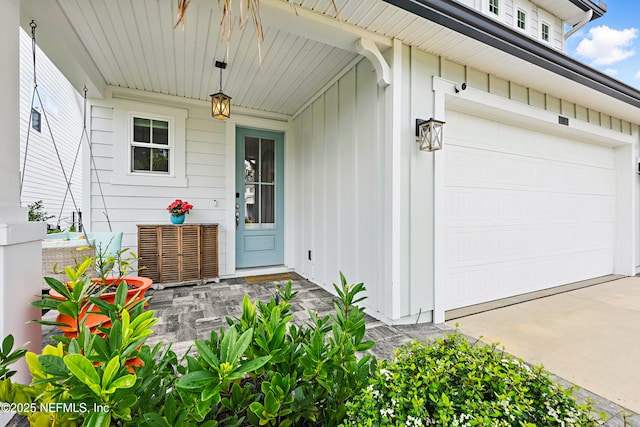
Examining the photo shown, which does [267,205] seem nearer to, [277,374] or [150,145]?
[150,145]

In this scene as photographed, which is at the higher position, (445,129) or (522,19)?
(522,19)

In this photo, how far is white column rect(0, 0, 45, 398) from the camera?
127 cm

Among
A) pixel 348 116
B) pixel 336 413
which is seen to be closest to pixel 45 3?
pixel 348 116

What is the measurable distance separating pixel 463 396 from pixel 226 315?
2.31 meters

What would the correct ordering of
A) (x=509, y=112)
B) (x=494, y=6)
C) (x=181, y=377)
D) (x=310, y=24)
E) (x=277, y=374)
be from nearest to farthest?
(x=181, y=377)
(x=277, y=374)
(x=310, y=24)
(x=509, y=112)
(x=494, y=6)

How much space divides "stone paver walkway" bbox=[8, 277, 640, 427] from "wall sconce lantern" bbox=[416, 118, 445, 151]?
1682 mm

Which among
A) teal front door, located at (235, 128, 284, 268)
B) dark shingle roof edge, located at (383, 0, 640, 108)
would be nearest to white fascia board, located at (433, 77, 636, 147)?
dark shingle roof edge, located at (383, 0, 640, 108)

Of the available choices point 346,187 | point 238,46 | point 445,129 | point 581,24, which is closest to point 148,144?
point 238,46

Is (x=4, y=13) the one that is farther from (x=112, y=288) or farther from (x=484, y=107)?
(x=484, y=107)

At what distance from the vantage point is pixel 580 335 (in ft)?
7.59

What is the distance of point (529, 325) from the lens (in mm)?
2525

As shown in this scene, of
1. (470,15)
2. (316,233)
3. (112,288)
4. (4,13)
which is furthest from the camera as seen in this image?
(316,233)

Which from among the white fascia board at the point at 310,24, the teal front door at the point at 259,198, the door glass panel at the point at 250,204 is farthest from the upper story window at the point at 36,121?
the white fascia board at the point at 310,24

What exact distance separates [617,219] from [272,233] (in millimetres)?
A: 6019
